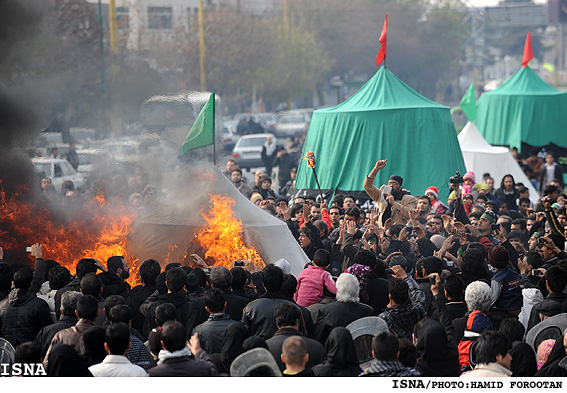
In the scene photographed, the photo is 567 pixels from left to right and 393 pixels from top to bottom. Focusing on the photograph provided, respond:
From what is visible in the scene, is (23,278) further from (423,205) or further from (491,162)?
(491,162)

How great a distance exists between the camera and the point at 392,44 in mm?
59031

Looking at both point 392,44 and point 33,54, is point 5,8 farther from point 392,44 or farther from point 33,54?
point 392,44

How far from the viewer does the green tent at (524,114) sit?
72.7 feet

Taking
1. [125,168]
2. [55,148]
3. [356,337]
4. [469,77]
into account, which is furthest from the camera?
[469,77]

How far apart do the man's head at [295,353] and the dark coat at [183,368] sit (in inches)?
19.9

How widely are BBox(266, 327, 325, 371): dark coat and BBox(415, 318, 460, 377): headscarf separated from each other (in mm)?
648

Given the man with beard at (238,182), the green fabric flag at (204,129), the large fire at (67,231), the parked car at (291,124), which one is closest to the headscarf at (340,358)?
the large fire at (67,231)

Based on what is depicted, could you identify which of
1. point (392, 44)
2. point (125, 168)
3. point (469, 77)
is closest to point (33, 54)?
point (125, 168)

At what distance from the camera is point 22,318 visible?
6.61 meters

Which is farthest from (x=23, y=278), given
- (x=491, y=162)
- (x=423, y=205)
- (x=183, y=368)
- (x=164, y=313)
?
(x=491, y=162)

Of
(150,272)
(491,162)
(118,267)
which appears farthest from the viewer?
(491,162)

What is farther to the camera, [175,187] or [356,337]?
[175,187]

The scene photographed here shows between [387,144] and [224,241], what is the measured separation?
24.4 ft

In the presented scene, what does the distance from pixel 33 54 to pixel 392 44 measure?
49.3 m
